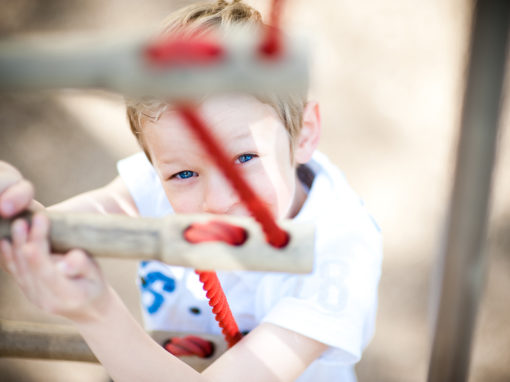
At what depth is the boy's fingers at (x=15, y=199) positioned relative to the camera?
0.27 meters

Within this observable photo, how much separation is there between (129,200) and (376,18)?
67 cm

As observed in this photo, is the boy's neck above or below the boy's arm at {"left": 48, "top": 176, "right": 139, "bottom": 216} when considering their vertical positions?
above

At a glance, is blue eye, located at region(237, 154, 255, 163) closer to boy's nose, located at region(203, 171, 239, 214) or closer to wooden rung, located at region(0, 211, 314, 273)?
boy's nose, located at region(203, 171, 239, 214)

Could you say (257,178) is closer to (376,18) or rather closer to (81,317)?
(81,317)

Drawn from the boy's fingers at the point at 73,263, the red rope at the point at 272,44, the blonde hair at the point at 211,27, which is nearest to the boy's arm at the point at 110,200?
the blonde hair at the point at 211,27

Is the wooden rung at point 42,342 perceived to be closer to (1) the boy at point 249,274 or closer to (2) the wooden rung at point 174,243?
(1) the boy at point 249,274

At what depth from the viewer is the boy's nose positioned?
0.42 metres

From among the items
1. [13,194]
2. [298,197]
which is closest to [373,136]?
[298,197]

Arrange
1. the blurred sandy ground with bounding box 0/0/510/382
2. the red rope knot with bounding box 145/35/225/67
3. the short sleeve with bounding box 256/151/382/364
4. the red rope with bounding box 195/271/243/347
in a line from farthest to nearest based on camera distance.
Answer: the blurred sandy ground with bounding box 0/0/510/382, the short sleeve with bounding box 256/151/382/364, the red rope with bounding box 195/271/243/347, the red rope knot with bounding box 145/35/225/67

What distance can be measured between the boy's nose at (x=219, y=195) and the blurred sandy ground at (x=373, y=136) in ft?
1.70

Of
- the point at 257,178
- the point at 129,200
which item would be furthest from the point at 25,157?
the point at 257,178

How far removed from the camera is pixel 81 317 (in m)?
0.29

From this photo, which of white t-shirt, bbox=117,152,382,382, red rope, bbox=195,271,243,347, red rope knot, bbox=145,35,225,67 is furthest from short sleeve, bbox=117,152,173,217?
red rope knot, bbox=145,35,225,67

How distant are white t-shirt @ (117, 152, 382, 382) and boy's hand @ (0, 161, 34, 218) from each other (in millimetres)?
238
